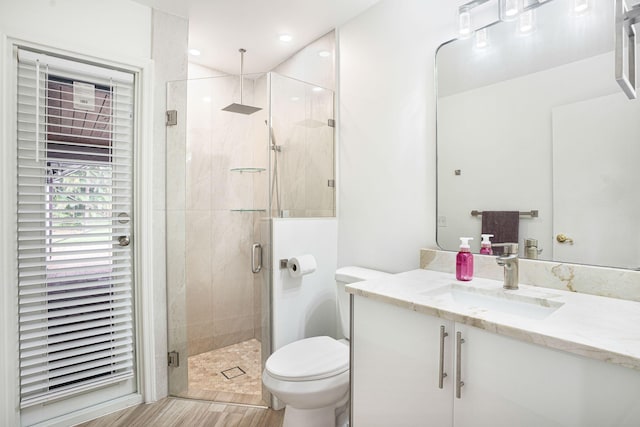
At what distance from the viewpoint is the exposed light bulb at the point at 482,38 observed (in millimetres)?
1482

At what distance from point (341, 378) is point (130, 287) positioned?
4.57 feet

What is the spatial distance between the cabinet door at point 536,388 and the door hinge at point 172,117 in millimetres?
1974

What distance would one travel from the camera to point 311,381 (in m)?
1.47

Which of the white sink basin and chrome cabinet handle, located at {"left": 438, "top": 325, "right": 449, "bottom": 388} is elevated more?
the white sink basin

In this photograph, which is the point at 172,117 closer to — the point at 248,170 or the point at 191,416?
the point at 248,170

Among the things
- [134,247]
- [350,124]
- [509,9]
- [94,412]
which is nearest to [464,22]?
[509,9]

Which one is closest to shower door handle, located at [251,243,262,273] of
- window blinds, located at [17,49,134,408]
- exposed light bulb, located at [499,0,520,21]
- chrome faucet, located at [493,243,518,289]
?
window blinds, located at [17,49,134,408]

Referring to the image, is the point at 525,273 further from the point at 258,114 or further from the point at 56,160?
the point at 56,160

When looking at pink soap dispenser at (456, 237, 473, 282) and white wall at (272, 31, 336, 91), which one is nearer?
pink soap dispenser at (456, 237, 473, 282)

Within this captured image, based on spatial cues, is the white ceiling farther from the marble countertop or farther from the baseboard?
the baseboard

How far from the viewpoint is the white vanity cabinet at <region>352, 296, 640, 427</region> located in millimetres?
750

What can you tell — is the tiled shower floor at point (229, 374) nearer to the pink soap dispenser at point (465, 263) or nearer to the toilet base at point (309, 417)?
the toilet base at point (309, 417)

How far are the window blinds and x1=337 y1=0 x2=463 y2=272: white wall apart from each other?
137 centimetres

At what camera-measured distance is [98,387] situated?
1910 mm
